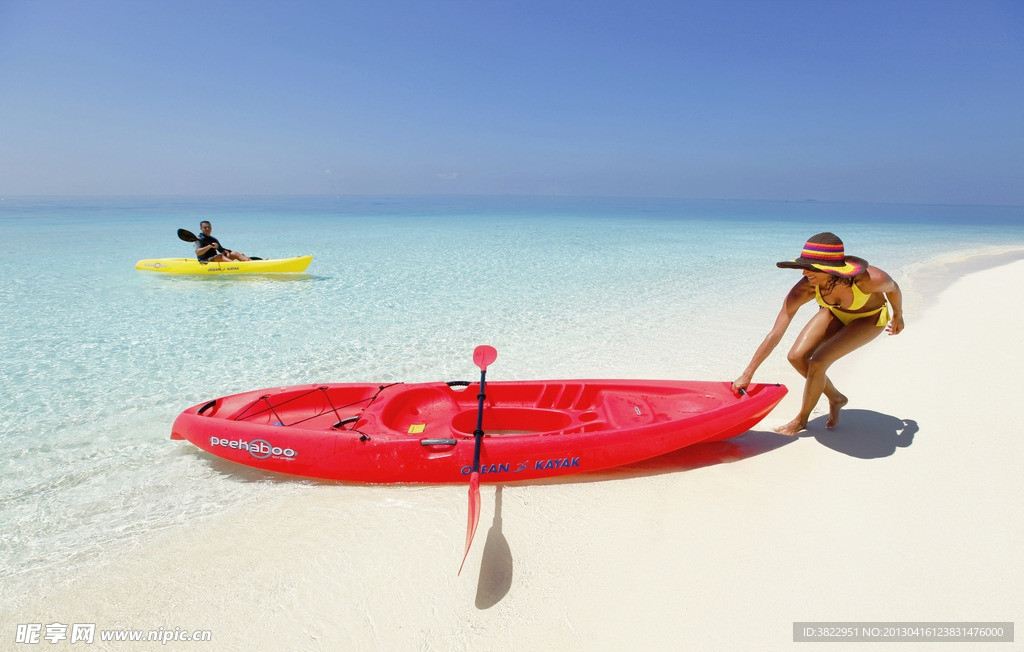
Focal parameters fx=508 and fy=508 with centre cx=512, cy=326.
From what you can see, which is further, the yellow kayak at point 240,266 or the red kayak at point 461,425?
the yellow kayak at point 240,266

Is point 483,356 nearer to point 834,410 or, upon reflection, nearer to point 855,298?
point 855,298

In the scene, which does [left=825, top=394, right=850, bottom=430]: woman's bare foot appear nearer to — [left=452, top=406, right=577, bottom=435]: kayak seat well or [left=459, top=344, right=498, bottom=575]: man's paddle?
[left=452, top=406, right=577, bottom=435]: kayak seat well

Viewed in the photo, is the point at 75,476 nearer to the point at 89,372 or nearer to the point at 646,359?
the point at 89,372

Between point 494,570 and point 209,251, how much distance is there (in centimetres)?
1163

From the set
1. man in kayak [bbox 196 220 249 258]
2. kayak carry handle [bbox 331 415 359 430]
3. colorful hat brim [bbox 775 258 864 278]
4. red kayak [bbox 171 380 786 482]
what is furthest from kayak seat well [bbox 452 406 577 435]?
man in kayak [bbox 196 220 249 258]

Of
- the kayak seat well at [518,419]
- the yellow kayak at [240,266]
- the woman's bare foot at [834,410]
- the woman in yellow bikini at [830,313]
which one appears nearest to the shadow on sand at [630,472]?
the woman in yellow bikini at [830,313]

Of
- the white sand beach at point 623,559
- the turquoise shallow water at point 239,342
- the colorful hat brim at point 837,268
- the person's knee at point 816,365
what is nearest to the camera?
the white sand beach at point 623,559

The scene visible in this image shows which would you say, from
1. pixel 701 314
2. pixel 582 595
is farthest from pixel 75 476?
pixel 701 314

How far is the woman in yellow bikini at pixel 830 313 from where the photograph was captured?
3.14 m

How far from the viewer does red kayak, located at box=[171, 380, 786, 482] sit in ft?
11.1

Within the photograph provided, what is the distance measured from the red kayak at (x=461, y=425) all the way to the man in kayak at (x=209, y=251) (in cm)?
900

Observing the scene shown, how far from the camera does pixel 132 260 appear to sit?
566 inches

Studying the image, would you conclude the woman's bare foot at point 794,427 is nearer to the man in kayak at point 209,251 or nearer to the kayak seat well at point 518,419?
the kayak seat well at point 518,419

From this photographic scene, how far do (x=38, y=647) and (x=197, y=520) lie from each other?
0.92m
